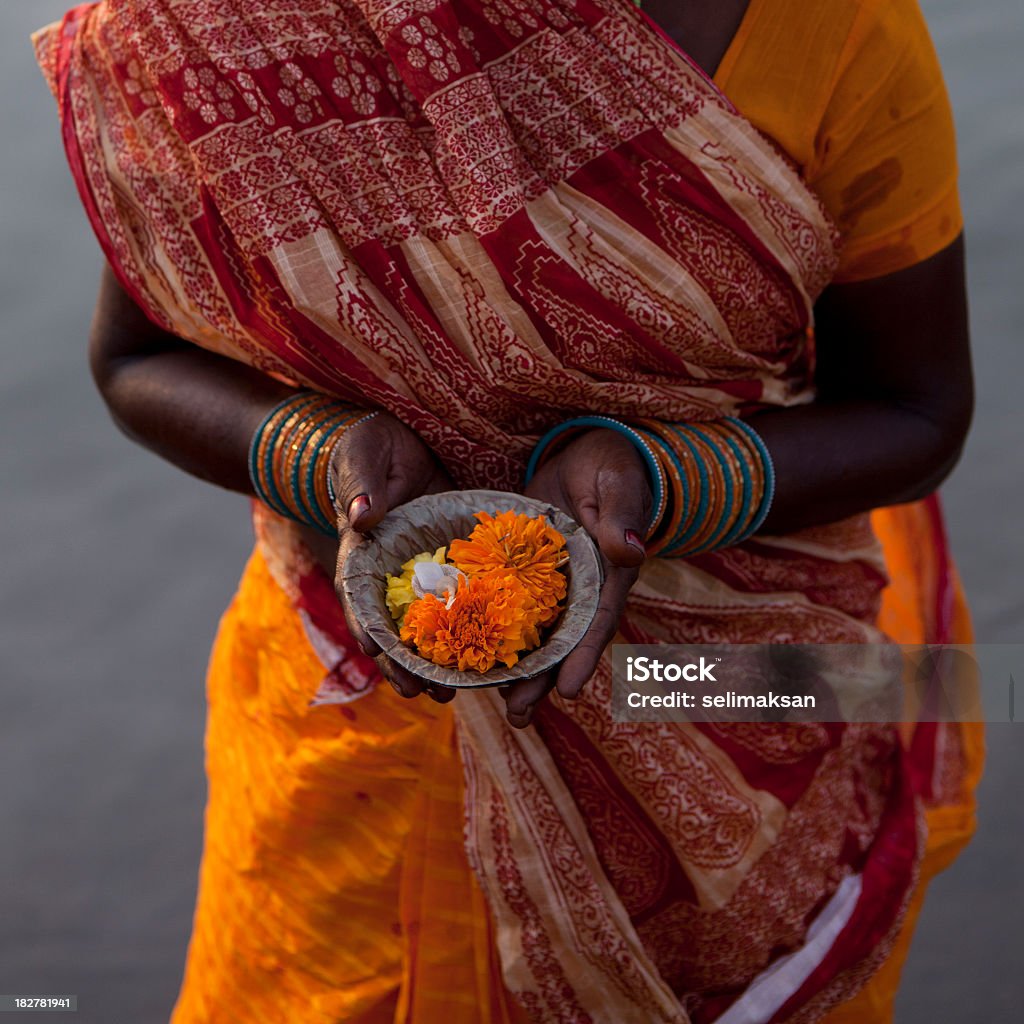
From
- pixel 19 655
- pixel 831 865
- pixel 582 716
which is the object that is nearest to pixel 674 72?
pixel 582 716

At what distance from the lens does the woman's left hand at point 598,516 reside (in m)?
0.99

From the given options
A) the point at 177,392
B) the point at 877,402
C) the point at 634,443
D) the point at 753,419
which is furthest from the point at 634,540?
the point at 177,392

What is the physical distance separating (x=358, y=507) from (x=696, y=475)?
0.95ft

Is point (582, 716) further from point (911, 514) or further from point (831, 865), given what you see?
point (911, 514)

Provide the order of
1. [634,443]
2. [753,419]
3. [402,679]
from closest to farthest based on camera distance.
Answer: [402,679] → [634,443] → [753,419]

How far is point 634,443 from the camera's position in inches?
45.0

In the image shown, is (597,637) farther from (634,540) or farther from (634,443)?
(634,443)

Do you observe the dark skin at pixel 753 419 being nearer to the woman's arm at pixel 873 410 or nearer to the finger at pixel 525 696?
the woman's arm at pixel 873 410

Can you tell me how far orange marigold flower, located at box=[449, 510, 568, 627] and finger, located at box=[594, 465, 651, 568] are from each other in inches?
1.5

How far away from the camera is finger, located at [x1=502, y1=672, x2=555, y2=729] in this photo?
990 mm

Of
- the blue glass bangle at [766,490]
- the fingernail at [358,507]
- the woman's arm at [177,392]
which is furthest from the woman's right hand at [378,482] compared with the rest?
the blue glass bangle at [766,490]

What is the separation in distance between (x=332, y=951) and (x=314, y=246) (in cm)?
68

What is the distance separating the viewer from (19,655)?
8.46 ft

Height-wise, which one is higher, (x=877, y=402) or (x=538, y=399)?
(x=538, y=399)
